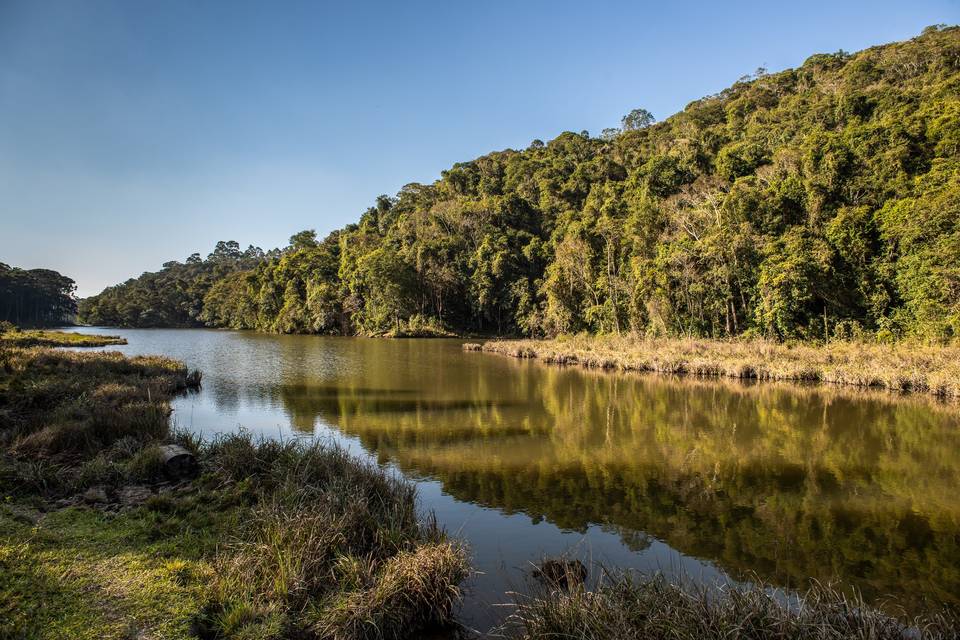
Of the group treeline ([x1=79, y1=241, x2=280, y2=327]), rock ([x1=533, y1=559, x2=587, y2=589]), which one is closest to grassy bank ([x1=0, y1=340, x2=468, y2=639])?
rock ([x1=533, y1=559, x2=587, y2=589])

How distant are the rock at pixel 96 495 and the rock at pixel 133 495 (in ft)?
0.59

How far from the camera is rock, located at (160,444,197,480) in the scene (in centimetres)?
824

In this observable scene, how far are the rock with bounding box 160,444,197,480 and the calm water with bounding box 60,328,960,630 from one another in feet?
13.3

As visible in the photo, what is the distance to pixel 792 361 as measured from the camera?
25438mm

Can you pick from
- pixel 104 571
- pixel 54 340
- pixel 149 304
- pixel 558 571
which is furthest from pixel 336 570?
pixel 149 304

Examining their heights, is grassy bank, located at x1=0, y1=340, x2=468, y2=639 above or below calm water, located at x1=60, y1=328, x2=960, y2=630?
above

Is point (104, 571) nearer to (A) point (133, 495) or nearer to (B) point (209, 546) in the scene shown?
(B) point (209, 546)

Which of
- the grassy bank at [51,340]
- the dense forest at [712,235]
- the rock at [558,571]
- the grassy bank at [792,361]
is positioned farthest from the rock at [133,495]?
the dense forest at [712,235]

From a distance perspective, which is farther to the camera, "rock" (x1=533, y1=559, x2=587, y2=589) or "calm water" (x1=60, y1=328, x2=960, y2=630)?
"calm water" (x1=60, y1=328, x2=960, y2=630)

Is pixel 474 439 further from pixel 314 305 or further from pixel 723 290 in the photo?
pixel 314 305

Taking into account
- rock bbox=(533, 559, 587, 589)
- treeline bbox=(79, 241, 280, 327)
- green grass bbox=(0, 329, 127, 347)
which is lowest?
rock bbox=(533, 559, 587, 589)

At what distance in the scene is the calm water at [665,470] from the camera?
7.25 meters

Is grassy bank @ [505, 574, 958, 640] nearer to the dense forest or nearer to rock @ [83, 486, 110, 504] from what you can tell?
rock @ [83, 486, 110, 504]

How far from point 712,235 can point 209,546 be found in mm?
36784
